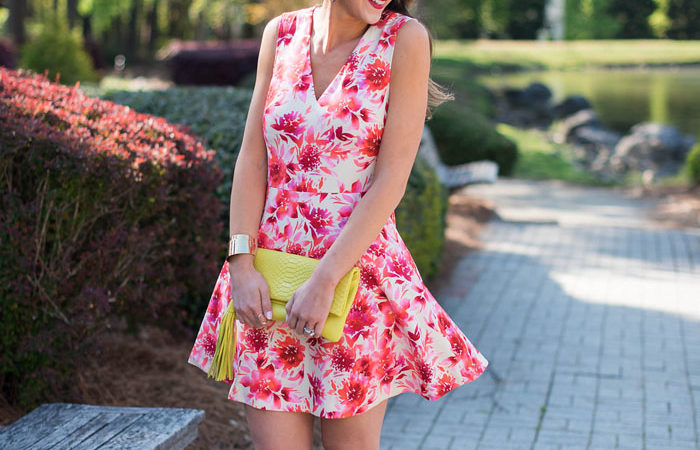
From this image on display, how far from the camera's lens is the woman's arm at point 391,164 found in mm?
2115

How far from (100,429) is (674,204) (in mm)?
10469

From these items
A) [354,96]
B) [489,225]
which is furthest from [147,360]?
[489,225]

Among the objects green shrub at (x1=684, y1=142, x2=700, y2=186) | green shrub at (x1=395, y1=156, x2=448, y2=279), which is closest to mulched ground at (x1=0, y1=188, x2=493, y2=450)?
green shrub at (x1=395, y1=156, x2=448, y2=279)

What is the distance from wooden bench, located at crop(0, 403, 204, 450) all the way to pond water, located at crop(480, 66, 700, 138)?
2467cm

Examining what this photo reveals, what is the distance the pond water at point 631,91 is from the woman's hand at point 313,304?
2509cm

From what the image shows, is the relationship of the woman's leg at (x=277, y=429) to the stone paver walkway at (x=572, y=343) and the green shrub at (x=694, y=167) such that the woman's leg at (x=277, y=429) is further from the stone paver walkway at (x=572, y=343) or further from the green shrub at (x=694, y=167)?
the green shrub at (x=694, y=167)

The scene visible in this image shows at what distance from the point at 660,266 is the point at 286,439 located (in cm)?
646

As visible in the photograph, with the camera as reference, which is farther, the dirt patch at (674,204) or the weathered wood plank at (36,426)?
the dirt patch at (674,204)

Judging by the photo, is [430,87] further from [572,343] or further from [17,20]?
[17,20]

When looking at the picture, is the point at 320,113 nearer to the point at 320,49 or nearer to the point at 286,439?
the point at 320,49

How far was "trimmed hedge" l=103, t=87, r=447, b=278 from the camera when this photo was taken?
4.86 m

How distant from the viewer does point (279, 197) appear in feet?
7.52

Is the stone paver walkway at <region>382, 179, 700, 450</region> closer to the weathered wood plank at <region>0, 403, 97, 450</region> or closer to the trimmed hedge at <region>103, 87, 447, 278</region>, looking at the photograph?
the trimmed hedge at <region>103, 87, 447, 278</region>

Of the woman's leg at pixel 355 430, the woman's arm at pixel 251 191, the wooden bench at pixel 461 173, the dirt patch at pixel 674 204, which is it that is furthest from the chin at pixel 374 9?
the dirt patch at pixel 674 204
